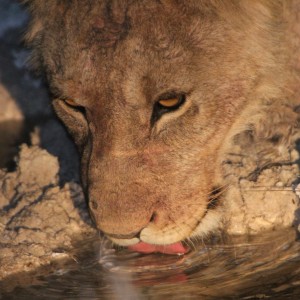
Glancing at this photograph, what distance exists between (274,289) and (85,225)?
1.16 m

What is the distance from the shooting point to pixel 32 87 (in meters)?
6.53

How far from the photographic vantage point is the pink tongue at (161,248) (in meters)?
4.28

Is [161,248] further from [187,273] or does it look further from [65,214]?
[65,214]

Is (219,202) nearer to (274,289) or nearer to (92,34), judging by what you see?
(274,289)

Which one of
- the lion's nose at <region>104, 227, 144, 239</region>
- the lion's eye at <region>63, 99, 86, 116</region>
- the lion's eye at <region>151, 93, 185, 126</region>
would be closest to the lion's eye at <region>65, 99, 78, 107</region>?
the lion's eye at <region>63, 99, 86, 116</region>

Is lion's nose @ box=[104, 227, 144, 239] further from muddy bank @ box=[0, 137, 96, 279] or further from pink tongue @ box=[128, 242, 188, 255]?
muddy bank @ box=[0, 137, 96, 279]

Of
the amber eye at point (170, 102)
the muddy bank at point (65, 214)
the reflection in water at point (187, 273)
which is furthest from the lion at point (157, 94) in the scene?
the muddy bank at point (65, 214)

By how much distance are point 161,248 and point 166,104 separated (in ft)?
2.11

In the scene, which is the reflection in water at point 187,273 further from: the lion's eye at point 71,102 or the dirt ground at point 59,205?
the lion's eye at point 71,102

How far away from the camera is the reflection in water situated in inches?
154

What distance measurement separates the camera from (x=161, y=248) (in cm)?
428

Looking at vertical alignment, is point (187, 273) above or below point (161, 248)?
below

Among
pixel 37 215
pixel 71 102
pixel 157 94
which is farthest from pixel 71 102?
Answer: pixel 37 215

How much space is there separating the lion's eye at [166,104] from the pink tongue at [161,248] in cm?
56
